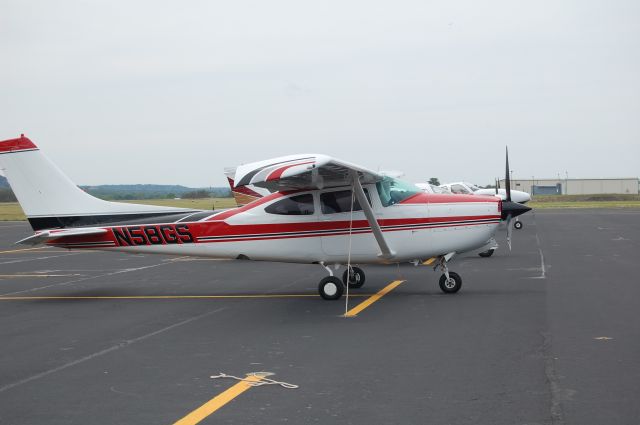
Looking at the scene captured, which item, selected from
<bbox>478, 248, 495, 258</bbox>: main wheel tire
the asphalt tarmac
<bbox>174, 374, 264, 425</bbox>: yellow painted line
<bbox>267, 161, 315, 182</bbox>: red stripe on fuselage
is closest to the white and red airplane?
the asphalt tarmac

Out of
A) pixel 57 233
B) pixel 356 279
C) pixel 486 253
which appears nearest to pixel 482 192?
pixel 486 253

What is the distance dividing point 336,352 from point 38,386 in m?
3.13

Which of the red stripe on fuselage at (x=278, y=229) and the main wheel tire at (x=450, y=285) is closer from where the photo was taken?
the red stripe on fuselage at (x=278, y=229)

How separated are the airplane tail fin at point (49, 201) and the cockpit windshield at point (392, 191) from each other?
3913 millimetres

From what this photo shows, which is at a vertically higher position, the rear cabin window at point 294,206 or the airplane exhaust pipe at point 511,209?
the rear cabin window at point 294,206

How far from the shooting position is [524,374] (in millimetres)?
6957

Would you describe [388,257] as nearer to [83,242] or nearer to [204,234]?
[204,234]

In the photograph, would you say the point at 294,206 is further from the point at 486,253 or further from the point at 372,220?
the point at 486,253

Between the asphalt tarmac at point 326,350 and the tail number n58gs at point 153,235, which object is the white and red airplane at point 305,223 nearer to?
the tail number n58gs at point 153,235

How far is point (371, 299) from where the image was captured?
41.9 ft

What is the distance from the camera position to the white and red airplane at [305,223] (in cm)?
1287

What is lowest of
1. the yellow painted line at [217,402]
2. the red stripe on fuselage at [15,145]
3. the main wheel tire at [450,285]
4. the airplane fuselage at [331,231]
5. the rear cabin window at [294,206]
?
the main wheel tire at [450,285]

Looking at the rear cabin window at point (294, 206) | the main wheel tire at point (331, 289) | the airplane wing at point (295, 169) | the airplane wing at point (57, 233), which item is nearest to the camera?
the airplane wing at point (295, 169)

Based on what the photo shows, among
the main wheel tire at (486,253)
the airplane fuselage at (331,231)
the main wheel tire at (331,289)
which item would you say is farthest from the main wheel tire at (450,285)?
the main wheel tire at (486,253)
